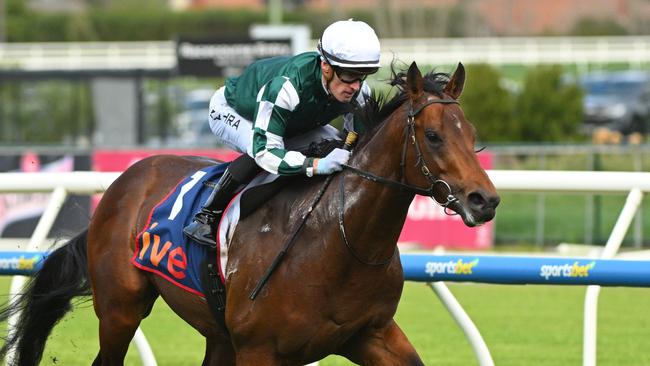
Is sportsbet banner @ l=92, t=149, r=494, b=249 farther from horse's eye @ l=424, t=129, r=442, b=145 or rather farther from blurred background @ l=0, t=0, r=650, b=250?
horse's eye @ l=424, t=129, r=442, b=145

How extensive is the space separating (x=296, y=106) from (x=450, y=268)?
4.48ft

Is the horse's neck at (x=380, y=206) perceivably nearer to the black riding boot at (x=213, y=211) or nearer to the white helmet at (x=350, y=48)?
the white helmet at (x=350, y=48)

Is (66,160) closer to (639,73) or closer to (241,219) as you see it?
(241,219)

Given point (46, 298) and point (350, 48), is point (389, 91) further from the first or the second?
point (46, 298)

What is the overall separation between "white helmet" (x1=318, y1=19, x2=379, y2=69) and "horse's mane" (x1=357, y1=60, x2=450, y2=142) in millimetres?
95

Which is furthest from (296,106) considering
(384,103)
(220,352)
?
(220,352)

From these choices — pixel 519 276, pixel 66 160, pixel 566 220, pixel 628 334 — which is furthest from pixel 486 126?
pixel 519 276

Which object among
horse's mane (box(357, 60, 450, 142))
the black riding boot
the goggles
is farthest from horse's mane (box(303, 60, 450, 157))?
the black riding boot

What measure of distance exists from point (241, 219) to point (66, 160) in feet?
30.7

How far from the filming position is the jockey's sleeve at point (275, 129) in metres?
4.61

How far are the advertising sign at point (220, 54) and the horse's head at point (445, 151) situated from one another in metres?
13.8

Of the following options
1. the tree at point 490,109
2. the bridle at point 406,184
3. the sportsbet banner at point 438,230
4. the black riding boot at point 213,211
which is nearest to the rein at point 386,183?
the bridle at point 406,184

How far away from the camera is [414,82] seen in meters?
4.42

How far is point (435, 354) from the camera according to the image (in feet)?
24.5
